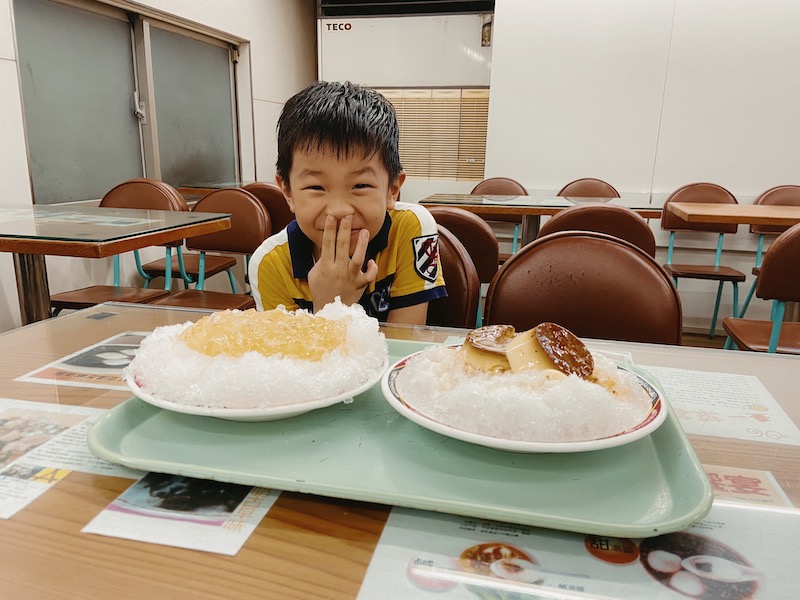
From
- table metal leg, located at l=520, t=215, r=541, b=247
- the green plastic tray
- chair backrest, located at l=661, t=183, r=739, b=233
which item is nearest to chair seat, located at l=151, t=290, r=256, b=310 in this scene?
table metal leg, located at l=520, t=215, r=541, b=247

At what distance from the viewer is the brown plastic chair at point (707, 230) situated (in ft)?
10.9

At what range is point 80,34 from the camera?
117 inches

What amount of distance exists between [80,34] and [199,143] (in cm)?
111

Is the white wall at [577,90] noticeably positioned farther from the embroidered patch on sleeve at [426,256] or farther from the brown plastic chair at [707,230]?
the embroidered patch on sleeve at [426,256]

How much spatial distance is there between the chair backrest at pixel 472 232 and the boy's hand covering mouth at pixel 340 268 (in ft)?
1.75

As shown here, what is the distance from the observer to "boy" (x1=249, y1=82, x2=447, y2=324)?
101 centimetres

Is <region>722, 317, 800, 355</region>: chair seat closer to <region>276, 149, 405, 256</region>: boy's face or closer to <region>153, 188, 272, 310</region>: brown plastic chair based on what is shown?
<region>276, 149, 405, 256</region>: boy's face

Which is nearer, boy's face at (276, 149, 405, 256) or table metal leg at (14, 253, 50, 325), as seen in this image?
boy's face at (276, 149, 405, 256)

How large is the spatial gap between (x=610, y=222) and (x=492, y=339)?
57.1 inches

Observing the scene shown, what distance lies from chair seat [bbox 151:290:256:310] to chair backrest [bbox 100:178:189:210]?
541mm

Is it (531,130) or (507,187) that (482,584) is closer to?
(507,187)

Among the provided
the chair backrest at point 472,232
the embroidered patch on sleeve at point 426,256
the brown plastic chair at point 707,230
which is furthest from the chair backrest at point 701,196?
the embroidered patch on sleeve at point 426,256

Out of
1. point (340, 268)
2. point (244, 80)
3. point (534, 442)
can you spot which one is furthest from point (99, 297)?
point (244, 80)

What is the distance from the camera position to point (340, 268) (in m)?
1.10
